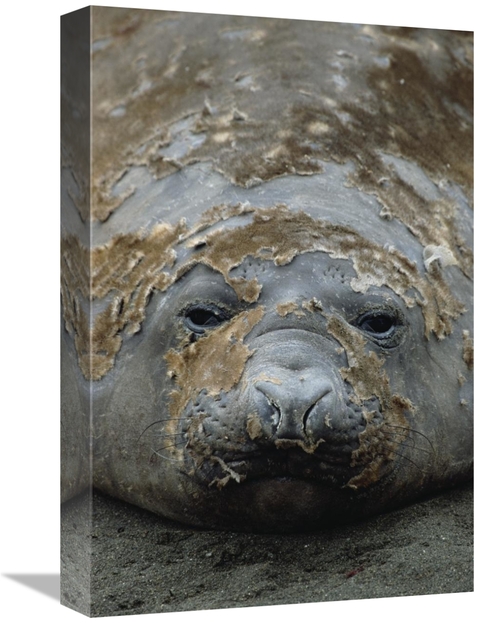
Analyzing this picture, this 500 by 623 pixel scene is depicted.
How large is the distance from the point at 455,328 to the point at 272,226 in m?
1.26

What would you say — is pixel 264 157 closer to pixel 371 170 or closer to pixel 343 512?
pixel 371 170

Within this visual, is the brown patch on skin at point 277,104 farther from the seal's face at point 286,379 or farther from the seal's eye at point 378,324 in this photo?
the seal's eye at point 378,324

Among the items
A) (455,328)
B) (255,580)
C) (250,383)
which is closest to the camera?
(250,383)

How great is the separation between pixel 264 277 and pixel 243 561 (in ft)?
5.01

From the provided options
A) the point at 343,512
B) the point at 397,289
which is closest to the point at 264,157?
the point at 397,289

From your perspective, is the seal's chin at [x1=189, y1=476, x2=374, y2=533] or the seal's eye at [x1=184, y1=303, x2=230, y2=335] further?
the seal's eye at [x1=184, y1=303, x2=230, y2=335]

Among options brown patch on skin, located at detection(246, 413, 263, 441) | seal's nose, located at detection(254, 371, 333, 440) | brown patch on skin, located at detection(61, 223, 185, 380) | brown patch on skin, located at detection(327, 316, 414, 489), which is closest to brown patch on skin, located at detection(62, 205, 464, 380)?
brown patch on skin, located at detection(61, 223, 185, 380)

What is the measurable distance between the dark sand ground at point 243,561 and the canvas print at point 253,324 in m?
0.01

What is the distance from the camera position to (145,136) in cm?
767

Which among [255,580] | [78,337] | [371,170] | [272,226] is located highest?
[371,170]

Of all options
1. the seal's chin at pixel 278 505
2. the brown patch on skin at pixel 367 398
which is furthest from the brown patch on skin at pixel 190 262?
the seal's chin at pixel 278 505

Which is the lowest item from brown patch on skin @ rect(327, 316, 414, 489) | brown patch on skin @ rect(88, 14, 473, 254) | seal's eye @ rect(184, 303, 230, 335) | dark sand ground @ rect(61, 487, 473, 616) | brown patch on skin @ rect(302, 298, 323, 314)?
dark sand ground @ rect(61, 487, 473, 616)

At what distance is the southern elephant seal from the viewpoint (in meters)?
7.06

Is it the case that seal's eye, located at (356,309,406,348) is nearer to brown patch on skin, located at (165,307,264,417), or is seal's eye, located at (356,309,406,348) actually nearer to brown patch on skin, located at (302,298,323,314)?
brown patch on skin, located at (302,298,323,314)
